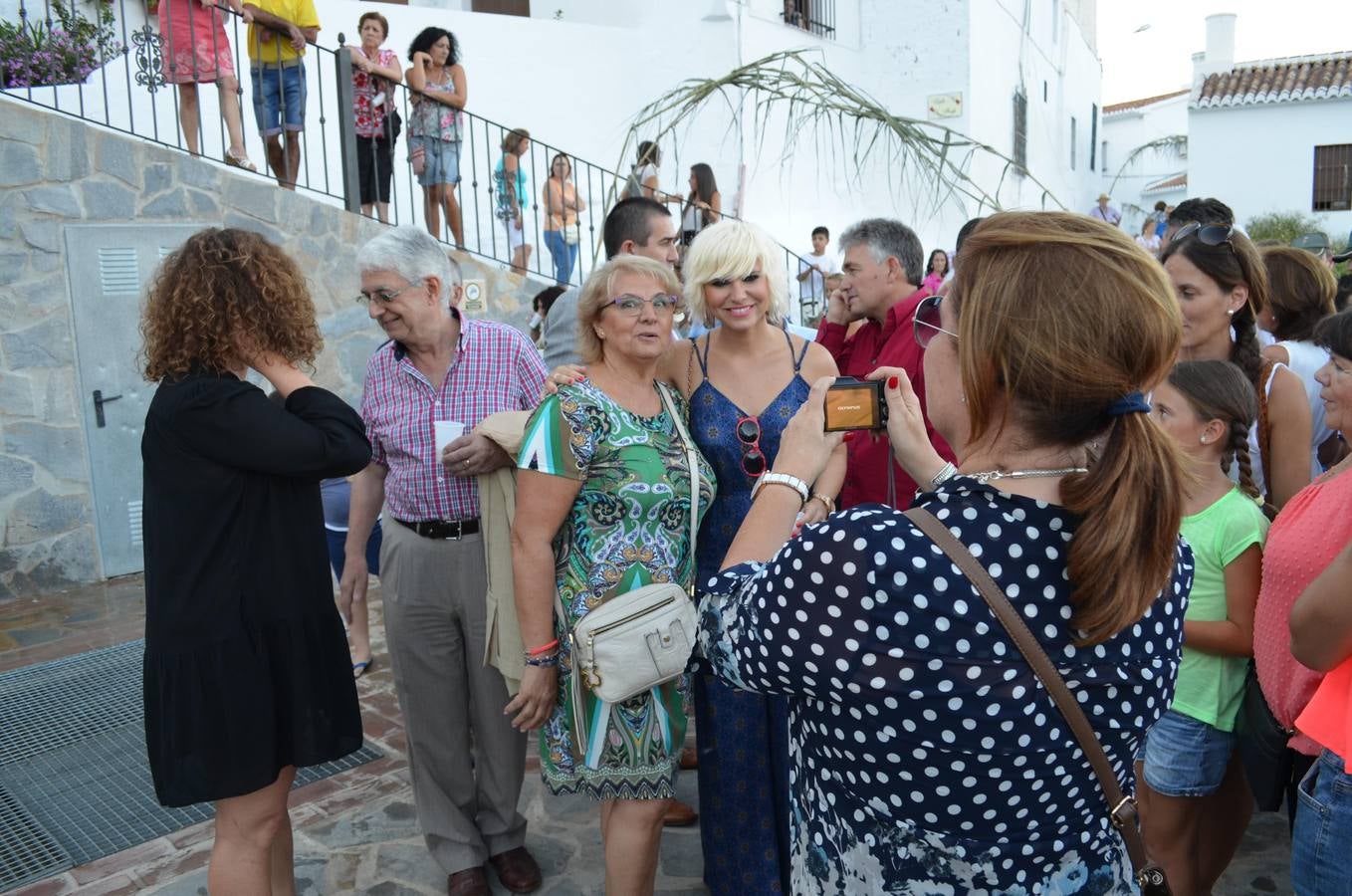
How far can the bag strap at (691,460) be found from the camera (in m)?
2.73

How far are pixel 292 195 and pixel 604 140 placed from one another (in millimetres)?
5862

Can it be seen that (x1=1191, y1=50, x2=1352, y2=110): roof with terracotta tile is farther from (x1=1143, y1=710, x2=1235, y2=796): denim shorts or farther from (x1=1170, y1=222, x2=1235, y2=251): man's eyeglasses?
(x1=1143, y1=710, x2=1235, y2=796): denim shorts

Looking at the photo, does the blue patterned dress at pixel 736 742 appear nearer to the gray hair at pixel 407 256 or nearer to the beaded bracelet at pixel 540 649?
the beaded bracelet at pixel 540 649

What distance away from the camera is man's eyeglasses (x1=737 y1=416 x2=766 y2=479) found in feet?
9.54

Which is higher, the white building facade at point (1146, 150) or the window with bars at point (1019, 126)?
the white building facade at point (1146, 150)

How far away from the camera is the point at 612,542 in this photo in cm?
267

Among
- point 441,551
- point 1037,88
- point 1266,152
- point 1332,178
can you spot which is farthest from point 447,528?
point 1332,178

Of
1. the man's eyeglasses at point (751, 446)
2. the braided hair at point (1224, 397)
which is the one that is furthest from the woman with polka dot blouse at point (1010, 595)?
the braided hair at point (1224, 397)

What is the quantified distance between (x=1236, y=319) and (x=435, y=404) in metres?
2.68

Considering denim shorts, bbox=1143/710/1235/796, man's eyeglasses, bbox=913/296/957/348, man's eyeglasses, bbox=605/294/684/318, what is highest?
man's eyeglasses, bbox=605/294/684/318

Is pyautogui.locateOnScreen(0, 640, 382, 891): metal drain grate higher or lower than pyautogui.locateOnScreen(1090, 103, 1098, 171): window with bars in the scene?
lower

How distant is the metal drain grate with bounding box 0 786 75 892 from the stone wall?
3043mm

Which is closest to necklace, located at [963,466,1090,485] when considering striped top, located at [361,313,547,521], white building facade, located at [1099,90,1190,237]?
striped top, located at [361,313,547,521]

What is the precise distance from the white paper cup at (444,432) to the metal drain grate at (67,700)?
2.64 m
